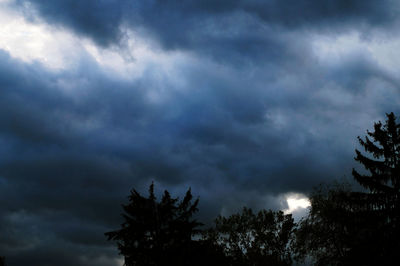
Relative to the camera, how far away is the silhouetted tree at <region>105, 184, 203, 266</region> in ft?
113

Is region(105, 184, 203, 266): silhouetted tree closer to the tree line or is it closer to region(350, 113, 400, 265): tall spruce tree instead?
the tree line

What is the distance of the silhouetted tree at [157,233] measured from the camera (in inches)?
1359

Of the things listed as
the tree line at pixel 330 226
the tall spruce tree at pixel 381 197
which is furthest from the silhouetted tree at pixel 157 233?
the tall spruce tree at pixel 381 197

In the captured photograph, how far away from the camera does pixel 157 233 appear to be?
35906 mm

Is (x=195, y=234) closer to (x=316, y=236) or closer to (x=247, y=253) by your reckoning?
(x=316, y=236)

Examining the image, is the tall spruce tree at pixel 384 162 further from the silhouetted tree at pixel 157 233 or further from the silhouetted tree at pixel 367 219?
the silhouetted tree at pixel 157 233

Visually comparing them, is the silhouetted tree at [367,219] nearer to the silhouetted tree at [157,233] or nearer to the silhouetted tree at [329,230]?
the silhouetted tree at [329,230]

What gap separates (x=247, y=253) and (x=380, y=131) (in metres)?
25.7

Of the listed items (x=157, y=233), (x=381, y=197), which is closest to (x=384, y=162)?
(x=381, y=197)

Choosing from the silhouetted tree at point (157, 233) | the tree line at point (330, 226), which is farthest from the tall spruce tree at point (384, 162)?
the silhouetted tree at point (157, 233)

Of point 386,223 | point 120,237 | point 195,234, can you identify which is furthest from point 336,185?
point 120,237

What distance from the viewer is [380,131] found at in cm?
3070

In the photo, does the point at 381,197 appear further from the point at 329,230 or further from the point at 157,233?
the point at 157,233

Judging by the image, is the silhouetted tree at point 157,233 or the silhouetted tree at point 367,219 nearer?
the silhouetted tree at point 367,219
